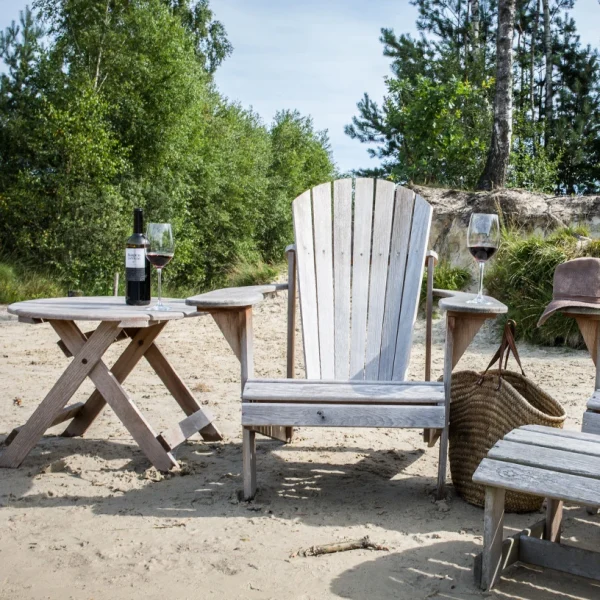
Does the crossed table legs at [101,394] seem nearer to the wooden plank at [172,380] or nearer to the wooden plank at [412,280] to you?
the wooden plank at [172,380]

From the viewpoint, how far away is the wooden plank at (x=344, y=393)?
7.57ft

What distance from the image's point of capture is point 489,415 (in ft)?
7.80

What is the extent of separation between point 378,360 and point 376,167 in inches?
572

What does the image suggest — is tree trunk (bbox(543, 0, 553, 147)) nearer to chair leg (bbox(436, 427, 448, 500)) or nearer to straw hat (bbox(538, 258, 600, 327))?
straw hat (bbox(538, 258, 600, 327))

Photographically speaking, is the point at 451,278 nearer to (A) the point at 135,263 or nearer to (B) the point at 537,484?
(A) the point at 135,263

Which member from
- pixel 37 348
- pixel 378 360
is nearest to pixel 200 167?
pixel 37 348

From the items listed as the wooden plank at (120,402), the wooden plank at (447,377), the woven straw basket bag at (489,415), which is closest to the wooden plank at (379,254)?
the woven straw basket bag at (489,415)

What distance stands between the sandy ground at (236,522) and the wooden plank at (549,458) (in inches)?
14.1

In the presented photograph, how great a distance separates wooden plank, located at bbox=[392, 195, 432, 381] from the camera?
2918 millimetres

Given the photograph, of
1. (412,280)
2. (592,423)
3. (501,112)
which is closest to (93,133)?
(501,112)

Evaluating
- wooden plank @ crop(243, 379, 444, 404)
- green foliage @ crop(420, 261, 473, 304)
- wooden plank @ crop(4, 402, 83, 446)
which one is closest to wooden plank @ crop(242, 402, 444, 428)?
wooden plank @ crop(243, 379, 444, 404)

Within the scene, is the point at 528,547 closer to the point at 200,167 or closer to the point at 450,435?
the point at 450,435

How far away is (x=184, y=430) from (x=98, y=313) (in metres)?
0.66

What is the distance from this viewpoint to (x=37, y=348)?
5301 mm
